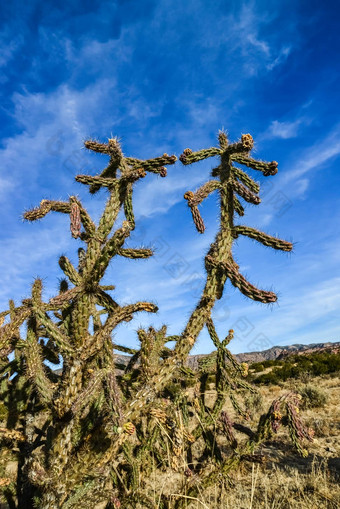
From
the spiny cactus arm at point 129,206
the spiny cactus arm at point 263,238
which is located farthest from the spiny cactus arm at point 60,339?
the spiny cactus arm at point 263,238

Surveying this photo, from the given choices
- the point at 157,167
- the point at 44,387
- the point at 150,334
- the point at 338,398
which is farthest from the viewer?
the point at 338,398

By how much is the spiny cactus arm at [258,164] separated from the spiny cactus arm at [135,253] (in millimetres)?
1546

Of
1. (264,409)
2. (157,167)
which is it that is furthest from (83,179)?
(264,409)

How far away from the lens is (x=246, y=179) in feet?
11.6

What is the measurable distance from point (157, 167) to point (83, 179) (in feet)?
3.09

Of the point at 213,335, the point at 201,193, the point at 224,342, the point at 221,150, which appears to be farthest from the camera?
the point at 224,342

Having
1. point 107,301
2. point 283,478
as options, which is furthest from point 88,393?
point 283,478

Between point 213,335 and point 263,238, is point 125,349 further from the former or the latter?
point 263,238

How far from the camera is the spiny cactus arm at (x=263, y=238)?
127 inches

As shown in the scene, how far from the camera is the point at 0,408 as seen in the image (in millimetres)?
6480

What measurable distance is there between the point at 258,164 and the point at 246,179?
236 millimetres

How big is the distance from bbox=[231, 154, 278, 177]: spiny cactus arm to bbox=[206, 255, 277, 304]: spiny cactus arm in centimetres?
100

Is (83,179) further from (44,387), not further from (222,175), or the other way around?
(44,387)

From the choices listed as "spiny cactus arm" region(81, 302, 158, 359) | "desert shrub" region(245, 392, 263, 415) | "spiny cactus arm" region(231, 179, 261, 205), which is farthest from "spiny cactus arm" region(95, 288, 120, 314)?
"desert shrub" region(245, 392, 263, 415)
